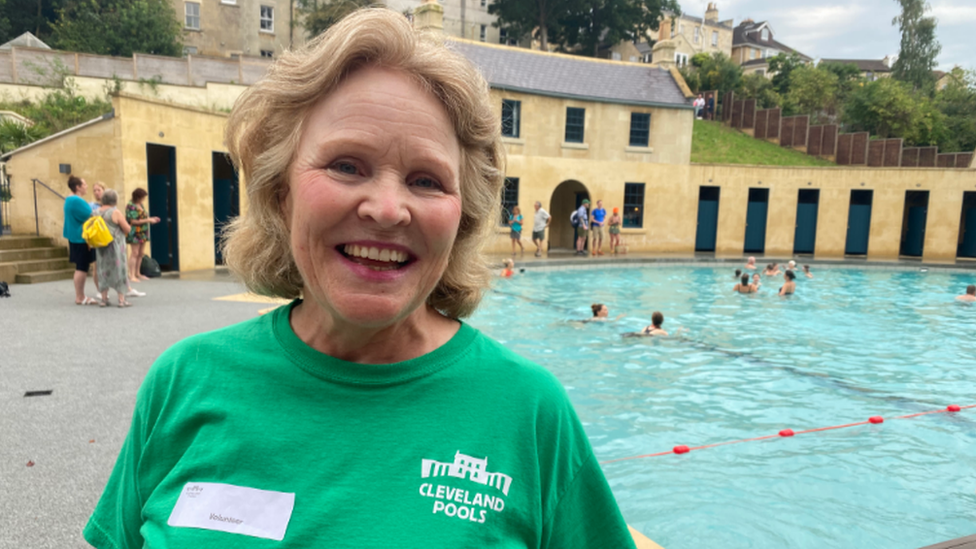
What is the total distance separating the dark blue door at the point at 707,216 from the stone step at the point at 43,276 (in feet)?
71.7

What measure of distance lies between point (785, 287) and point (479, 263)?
1553cm

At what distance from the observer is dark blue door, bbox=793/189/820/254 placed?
25844mm

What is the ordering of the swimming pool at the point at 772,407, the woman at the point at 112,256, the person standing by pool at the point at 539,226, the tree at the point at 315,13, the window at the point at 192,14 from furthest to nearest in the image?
the window at the point at 192,14, the tree at the point at 315,13, the person standing by pool at the point at 539,226, the woman at the point at 112,256, the swimming pool at the point at 772,407

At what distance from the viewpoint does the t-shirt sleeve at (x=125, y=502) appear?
1.40m

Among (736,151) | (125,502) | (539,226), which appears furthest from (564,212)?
(125,502)

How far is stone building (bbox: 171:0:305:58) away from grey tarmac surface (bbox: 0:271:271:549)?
109ft

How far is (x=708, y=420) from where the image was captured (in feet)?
22.6

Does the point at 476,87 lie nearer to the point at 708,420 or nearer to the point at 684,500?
the point at 684,500

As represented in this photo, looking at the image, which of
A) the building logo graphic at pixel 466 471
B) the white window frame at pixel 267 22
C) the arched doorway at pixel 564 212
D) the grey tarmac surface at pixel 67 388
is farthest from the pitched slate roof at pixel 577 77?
the white window frame at pixel 267 22

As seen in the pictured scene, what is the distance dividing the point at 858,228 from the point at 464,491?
29.3 meters

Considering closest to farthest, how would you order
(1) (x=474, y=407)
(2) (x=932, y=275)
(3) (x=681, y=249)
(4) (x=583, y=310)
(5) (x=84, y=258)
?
1. (1) (x=474, y=407)
2. (5) (x=84, y=258)
3. (4) (x=583, y=310)
4. (2) (x=932, y=275)
5. (3) (x=681, y=249)

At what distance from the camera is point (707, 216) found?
25.8 m

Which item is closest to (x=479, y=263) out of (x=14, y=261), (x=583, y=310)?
(x=583, y=310)

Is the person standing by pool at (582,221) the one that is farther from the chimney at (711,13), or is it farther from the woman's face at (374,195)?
the chimney at (711,13)
